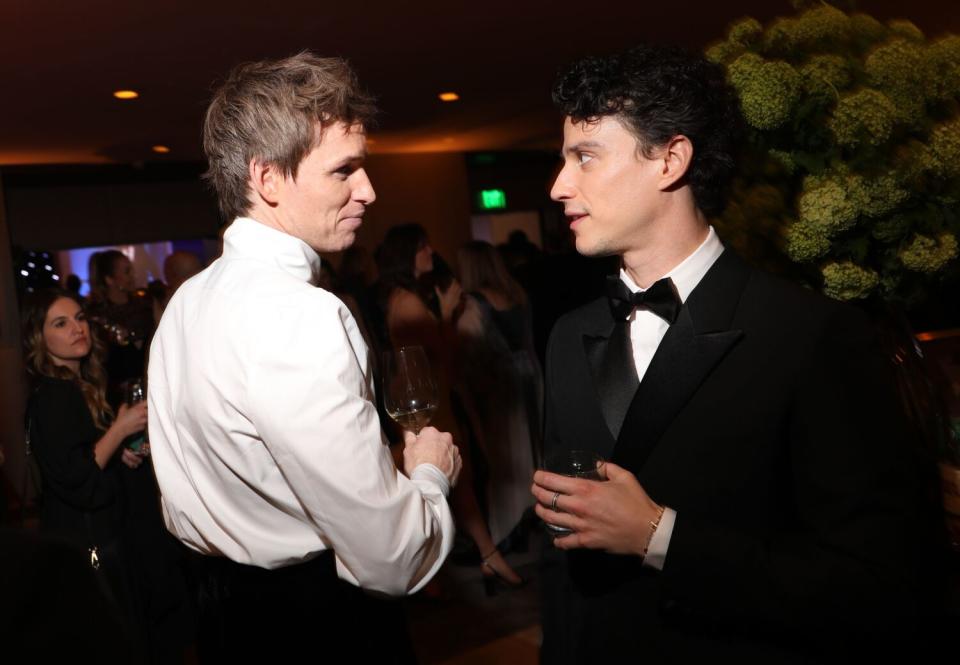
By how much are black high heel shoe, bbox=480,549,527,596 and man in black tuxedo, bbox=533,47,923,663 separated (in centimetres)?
298

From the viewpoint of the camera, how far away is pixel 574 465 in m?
1.35

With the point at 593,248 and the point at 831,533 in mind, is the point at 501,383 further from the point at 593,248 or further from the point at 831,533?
the point at 831,533

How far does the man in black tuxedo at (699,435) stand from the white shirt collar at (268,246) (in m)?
0.54

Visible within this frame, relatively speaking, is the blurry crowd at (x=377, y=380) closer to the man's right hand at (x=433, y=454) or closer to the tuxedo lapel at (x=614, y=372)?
the man's right hand at (x=433, y=454)

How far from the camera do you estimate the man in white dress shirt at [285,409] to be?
143 centimetres

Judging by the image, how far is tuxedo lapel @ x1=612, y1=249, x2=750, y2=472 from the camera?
4.43 ft

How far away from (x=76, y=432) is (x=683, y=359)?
2.68m

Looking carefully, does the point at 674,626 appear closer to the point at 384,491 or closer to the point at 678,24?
the point at 384,491

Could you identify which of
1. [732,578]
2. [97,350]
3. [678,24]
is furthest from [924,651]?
[678,24]

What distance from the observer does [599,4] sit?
18.4ft

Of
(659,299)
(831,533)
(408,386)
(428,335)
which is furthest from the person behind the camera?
(428,335)

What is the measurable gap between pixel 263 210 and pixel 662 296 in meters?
0.81

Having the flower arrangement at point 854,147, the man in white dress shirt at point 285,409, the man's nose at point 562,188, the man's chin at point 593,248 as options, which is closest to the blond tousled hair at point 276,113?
the man in white dress shirt at point 285,409

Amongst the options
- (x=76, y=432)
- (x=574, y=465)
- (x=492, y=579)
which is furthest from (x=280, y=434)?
(x=492, y=579)
